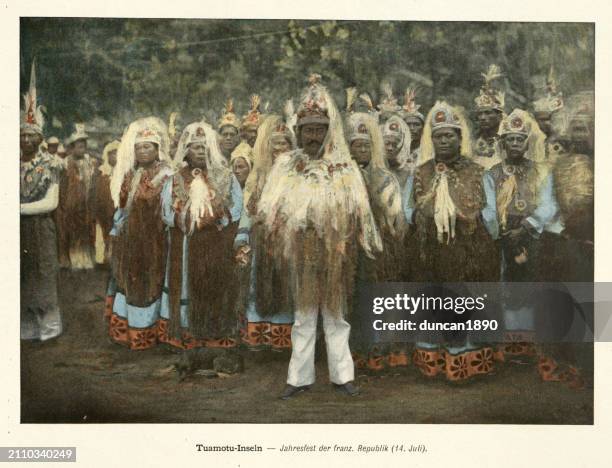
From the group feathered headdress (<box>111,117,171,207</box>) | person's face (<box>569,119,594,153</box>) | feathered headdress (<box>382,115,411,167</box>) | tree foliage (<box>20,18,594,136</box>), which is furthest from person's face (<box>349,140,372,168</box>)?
person's face (<box>569,119,594,153</box>)

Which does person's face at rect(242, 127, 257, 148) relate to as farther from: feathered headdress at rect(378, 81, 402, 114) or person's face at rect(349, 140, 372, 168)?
feathered headdress at rect(378, 81, 402, 114)

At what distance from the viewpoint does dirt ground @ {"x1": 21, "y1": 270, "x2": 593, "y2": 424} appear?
233 inches

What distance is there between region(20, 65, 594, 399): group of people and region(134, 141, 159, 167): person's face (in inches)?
0.5

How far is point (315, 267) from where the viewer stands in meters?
5.93

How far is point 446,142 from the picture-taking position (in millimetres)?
5992

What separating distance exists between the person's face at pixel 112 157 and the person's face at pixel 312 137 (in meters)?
1.63

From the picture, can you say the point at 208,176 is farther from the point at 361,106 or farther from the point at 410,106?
the point at 410,106

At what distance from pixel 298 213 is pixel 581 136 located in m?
2.54

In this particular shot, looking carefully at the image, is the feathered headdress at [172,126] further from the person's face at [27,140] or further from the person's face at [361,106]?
the person's face at [361,106]

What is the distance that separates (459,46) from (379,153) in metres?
1.16

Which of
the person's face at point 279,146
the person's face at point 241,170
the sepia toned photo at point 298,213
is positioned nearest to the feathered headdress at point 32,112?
the sepia toned photo at point 298,213

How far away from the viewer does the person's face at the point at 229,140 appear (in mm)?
5980

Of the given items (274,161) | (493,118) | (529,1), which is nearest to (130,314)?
(274,161)
